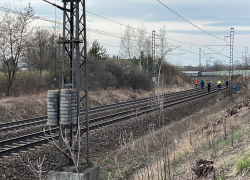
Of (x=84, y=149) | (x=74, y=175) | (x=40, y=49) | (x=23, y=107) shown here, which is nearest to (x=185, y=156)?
(x=84, y=149)

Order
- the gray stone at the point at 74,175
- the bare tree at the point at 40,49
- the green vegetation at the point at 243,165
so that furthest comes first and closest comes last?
the bare tree at the point at 40,49 → the gray stone at the point at 74,175 → the green vegetation at the point at 243,165

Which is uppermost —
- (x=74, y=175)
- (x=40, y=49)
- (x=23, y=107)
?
(x=40, y=49)

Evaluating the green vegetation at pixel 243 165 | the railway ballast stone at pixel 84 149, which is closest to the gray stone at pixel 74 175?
the railway ballast stone at pixel 84 149

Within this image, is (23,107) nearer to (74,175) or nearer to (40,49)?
(40,49)

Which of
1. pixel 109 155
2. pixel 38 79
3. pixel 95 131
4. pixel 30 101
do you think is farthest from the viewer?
pixel 38 79

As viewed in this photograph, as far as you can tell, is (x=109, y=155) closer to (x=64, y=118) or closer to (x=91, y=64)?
(x=64, y=118)

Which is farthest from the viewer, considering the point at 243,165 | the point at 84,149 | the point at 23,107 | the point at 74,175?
the point at 23,107

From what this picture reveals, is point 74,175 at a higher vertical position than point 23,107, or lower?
lower

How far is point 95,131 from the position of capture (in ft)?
51.6

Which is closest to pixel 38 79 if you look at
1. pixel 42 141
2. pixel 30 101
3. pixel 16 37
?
pixel 16 37

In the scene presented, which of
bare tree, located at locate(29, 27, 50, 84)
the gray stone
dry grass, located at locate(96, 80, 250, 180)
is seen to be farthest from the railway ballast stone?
bare tree, located at locate(29, 27, 50, 84)

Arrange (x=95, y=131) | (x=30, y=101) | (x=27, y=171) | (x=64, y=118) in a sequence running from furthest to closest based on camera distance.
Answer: (x=30, y=101) → (x=95, y=131) → (x=27, y=171) → (x=64, y=118)

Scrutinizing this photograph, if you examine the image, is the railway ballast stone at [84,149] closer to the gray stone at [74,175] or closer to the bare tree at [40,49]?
the gray stone at [74,175]

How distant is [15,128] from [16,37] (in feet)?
47.6
